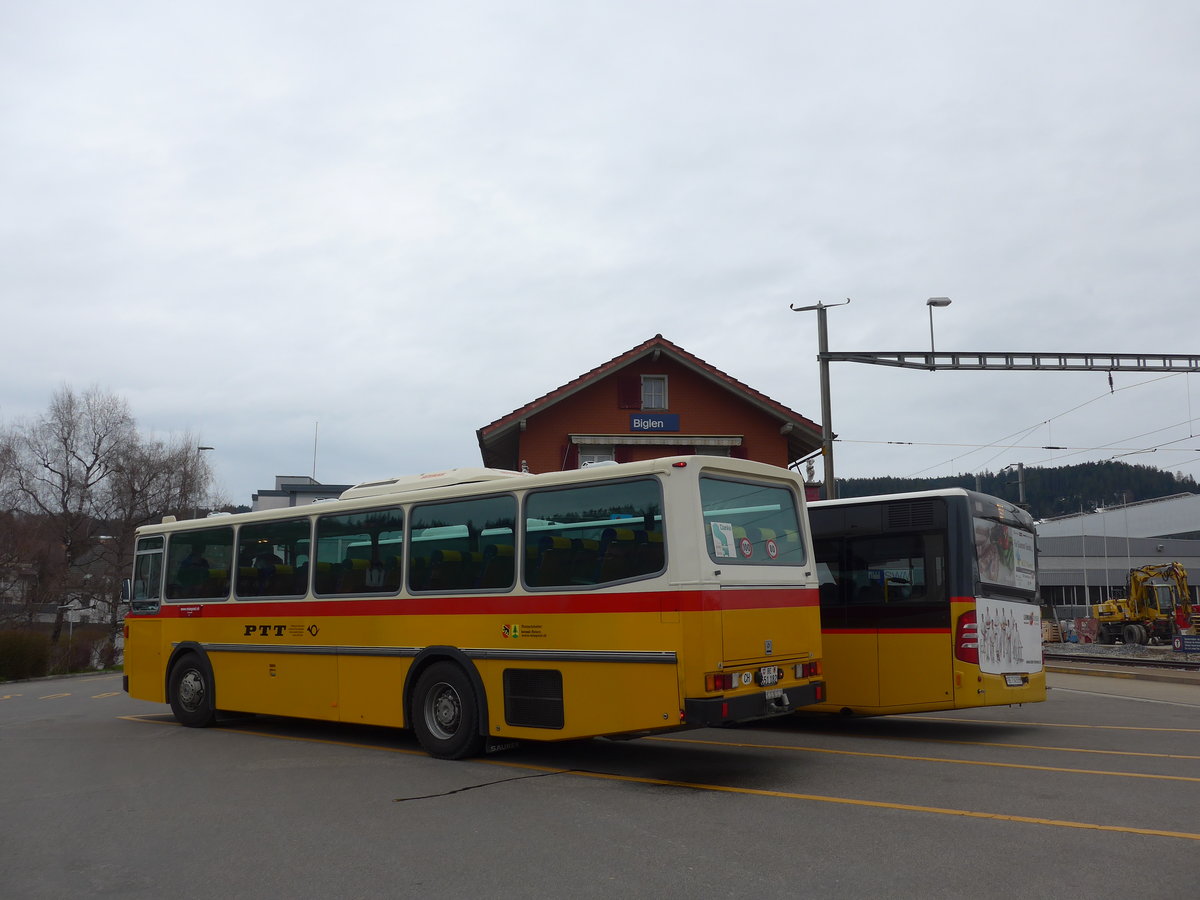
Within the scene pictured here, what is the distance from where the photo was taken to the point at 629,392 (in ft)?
102

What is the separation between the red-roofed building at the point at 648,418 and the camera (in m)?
30.3

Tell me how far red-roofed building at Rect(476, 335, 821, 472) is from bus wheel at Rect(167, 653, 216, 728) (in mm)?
16327

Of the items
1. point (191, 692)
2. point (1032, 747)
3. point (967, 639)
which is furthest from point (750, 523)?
point (191, 692)

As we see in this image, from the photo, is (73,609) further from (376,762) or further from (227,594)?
(376,762)

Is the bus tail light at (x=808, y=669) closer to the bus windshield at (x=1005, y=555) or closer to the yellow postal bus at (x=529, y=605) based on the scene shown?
the yellow postal bus at (x=529, y=605)

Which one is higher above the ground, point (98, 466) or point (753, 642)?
point (98, 466)

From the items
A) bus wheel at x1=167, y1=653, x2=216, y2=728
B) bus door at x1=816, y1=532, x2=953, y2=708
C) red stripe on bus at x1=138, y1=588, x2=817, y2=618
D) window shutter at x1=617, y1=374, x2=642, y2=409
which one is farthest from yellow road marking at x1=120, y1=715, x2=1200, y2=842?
window shutter at x1=617, y1=374, x2=642, y2=409

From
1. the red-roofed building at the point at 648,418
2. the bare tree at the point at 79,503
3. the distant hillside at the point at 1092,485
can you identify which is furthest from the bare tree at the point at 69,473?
the distant hillside at the point at 1092,485

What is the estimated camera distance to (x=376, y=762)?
33.5 ft

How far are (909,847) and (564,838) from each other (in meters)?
2.15

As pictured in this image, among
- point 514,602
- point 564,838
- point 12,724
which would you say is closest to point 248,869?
point 564,838

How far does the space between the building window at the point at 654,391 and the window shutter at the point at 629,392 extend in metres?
0.28

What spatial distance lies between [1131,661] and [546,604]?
22.8 metres

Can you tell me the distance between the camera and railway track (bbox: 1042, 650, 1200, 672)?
24375 mm
